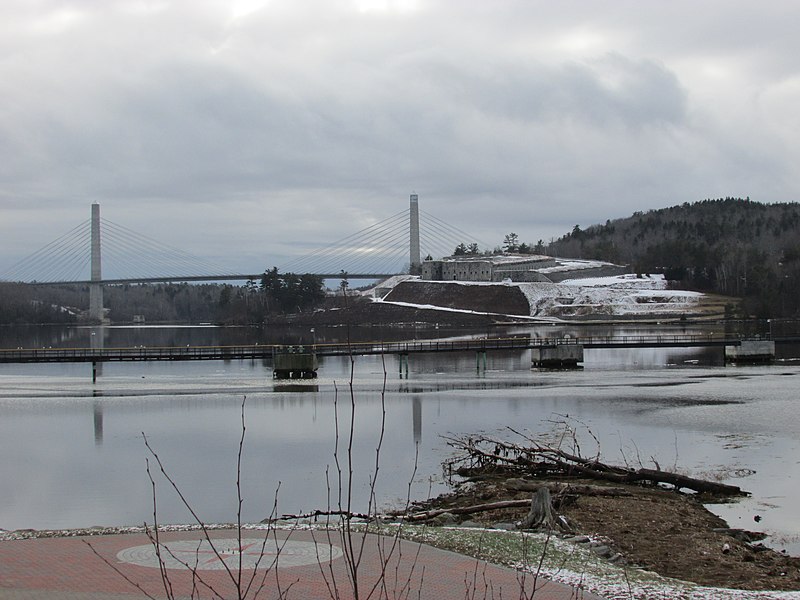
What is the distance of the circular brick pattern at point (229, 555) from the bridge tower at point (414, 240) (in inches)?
6832

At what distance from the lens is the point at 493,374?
62.0 metres

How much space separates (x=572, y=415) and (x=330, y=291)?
162 meters

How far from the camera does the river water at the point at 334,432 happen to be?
2042cm

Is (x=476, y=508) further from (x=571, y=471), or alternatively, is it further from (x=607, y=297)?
(x=607, y=297)

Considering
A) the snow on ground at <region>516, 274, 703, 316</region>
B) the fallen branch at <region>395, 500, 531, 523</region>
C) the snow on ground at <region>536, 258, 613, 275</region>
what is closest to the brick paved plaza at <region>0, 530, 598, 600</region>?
the fallen branch at <region>395, 500, 531, 523</region>

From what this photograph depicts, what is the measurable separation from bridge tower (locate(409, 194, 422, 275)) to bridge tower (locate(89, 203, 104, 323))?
6014cm

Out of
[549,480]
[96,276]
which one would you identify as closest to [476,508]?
[549,480]

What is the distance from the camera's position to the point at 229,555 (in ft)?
42.6

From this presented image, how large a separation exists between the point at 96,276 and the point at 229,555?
17033 cm

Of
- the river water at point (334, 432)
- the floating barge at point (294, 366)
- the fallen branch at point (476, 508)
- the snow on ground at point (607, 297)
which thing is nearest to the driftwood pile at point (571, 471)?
the river water at point (334, 432)

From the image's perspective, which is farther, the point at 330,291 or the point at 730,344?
the point at 330,291

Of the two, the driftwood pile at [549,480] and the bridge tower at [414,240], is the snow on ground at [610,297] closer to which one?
the bridge tower at [414,240]

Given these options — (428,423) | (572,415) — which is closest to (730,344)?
(572,415)

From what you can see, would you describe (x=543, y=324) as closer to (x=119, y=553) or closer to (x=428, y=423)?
(x=428, y=423)
